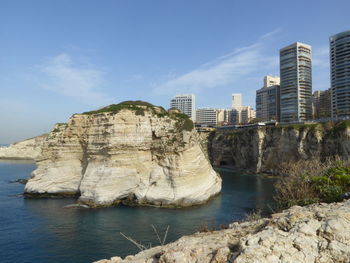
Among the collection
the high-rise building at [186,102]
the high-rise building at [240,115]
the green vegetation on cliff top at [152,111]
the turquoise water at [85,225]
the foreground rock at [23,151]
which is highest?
the high-rise building at [186,102]

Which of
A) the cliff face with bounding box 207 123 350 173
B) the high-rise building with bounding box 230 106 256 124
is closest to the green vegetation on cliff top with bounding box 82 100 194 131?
the cliff face with bounding box 207 123 350 173

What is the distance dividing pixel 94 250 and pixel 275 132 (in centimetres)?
6102

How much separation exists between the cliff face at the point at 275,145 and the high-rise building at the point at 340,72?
2796 cm

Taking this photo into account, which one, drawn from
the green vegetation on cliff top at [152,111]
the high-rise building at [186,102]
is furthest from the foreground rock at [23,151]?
the green vegetation on cliff top at [152,111]

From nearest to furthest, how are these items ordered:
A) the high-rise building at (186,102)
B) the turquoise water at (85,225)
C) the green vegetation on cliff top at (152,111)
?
the turquoise water at (85,225) → the green vegetation on cliff top at (152,111) → the high-rise building at (186,102)

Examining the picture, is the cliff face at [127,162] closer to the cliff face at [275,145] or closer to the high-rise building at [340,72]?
the cliff face at [275,145]

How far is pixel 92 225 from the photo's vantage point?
83.8 ft

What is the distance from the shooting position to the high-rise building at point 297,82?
324ft

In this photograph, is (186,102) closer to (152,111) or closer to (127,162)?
(152,111)

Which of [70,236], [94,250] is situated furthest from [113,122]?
[94,250]

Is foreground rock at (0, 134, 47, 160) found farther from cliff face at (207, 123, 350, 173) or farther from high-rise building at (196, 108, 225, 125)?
high-rise building at (196, 108, 225, 125)

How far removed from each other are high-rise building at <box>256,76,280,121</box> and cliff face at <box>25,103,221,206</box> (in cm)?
8602

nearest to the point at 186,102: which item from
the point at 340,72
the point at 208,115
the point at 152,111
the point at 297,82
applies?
the point at 208,115

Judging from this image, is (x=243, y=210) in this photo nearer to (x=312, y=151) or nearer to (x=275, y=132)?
(x=312, y=151)
